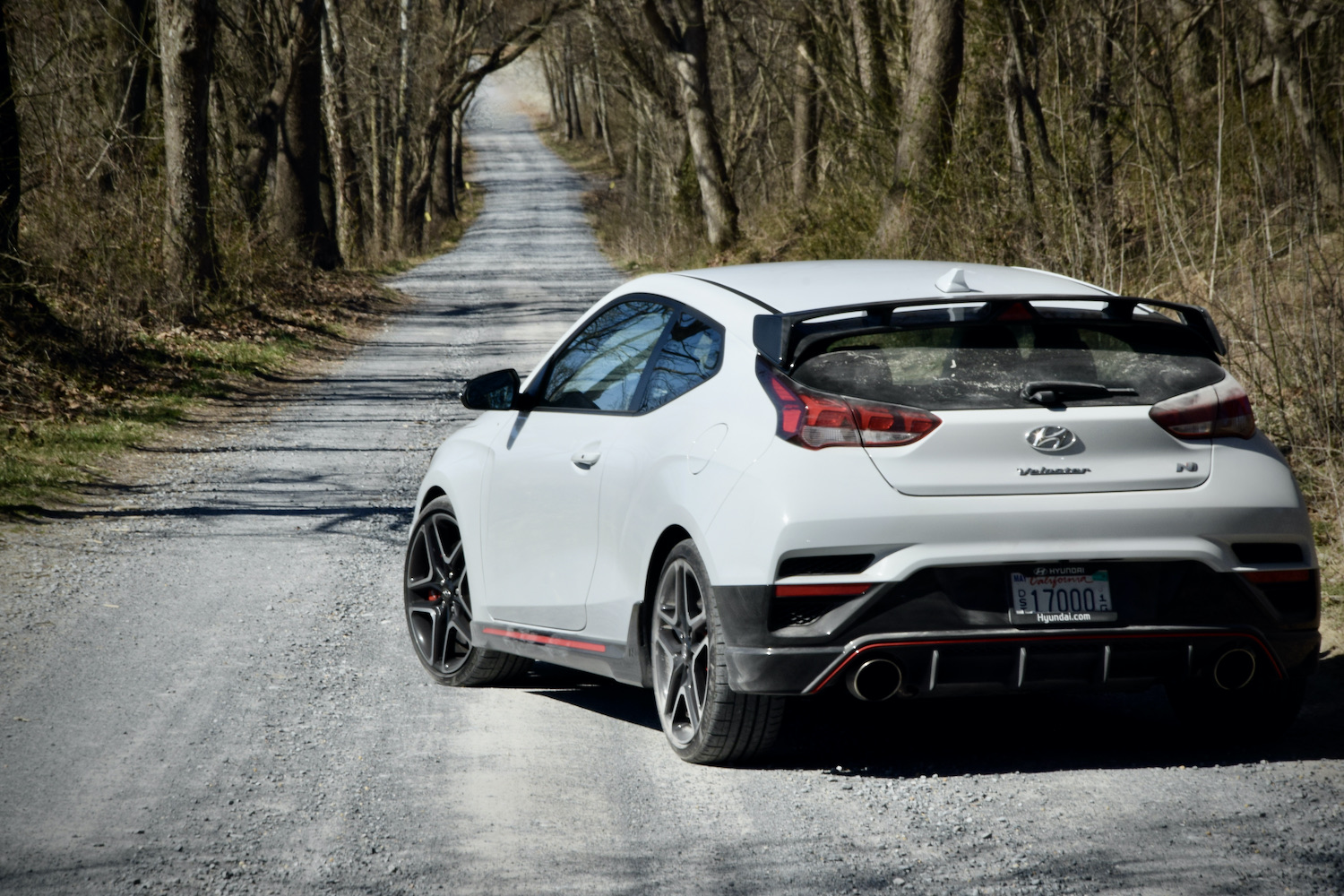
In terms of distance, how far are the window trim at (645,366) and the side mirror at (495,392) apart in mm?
90

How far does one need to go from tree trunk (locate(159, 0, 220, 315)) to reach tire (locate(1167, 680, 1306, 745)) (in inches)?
630

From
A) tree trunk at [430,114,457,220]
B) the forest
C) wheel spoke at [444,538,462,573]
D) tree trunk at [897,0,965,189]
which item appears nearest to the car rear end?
wheel spoke at [444,538,462,573]

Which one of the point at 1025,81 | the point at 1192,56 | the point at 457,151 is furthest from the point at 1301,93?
the point at 457,151

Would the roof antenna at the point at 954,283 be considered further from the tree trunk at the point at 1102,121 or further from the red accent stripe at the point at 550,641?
the tree trunk at the point at 1102,121

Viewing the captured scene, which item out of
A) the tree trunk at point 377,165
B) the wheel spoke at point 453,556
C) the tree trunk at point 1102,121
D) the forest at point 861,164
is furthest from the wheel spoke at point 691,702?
the tree trunk at point 377,165

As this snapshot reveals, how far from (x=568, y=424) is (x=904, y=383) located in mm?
1573

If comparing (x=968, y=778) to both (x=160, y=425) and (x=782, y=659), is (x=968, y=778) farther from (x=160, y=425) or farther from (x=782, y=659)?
(x=160, y=425)

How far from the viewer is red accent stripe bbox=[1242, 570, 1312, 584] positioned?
14.5 ft

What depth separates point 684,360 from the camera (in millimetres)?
4992

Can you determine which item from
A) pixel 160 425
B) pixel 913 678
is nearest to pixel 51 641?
pixel 913 678

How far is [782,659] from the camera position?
4.25m

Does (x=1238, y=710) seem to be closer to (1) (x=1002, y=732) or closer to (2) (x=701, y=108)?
(1) (x=1002, y=732)

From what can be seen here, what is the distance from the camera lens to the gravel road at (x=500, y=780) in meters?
Answer: 3.82

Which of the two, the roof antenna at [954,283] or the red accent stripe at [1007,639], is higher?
the roof antenna at [954,283]
